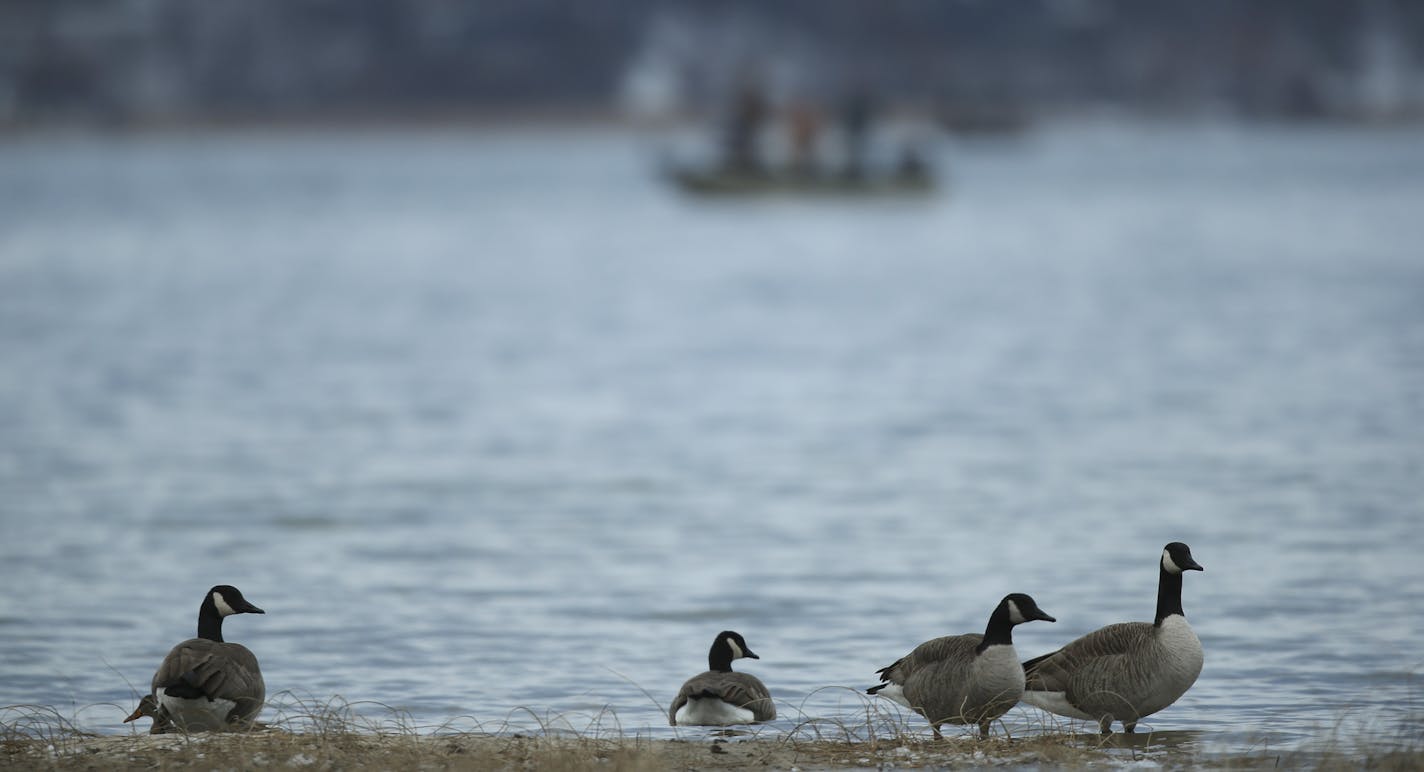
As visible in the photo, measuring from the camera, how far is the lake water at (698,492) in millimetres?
16859

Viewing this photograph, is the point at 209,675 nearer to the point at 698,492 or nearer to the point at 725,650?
the point at 725,650

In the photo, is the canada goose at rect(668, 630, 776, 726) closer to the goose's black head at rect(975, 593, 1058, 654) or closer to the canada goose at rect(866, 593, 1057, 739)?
the canada goose at rect(866, 593, 1057, 739)

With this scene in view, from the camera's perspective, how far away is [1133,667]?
13.2 metres

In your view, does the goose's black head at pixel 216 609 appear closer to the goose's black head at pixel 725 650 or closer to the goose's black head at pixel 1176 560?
the goose's black head at pixel 725 650

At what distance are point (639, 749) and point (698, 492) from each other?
14595 mm

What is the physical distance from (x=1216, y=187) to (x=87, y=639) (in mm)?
176646

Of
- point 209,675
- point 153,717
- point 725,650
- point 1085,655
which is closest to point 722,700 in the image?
point 725,650

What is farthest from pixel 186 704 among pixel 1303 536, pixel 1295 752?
pixel 1303 536

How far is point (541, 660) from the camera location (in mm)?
17078

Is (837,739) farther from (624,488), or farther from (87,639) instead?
(624,488)

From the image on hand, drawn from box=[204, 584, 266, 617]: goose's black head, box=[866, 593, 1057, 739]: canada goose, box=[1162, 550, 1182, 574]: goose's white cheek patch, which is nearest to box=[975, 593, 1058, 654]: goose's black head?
box=[866, 593, 1057, 739]: canada goose

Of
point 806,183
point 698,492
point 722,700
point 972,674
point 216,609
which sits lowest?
point 722,700

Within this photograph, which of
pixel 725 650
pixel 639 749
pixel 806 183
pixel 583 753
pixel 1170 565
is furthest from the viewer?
pixel 806 183

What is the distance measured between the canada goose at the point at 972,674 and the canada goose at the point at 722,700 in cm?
99
